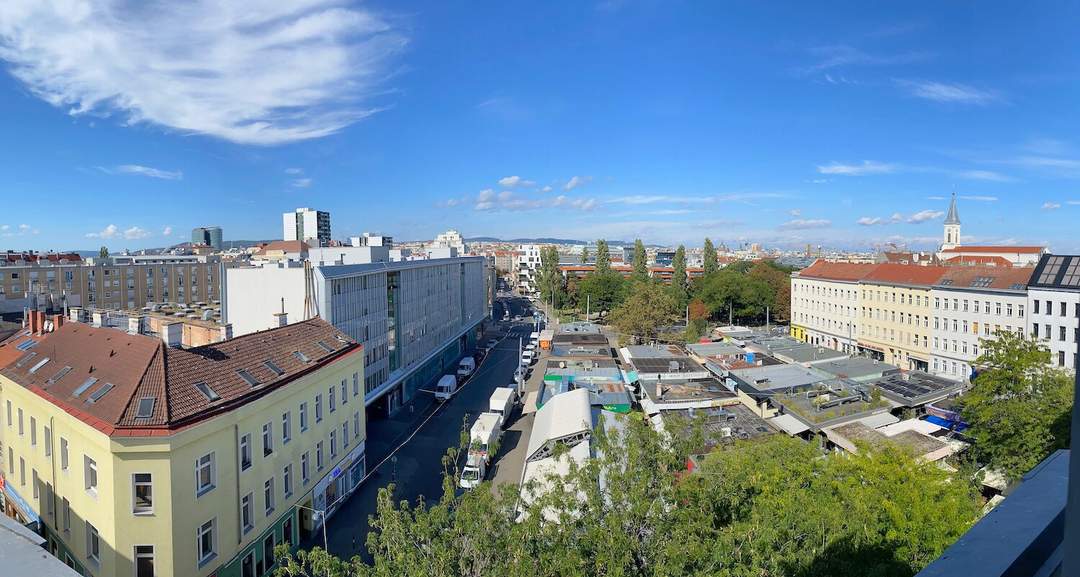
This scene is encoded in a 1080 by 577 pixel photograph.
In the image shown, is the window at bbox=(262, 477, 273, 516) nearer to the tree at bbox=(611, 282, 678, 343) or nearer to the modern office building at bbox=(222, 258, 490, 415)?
the modern office building at bbox=(222, 258, 490, 415)

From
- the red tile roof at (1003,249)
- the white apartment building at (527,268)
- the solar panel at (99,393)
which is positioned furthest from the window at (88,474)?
the white apartment building at (527,268)

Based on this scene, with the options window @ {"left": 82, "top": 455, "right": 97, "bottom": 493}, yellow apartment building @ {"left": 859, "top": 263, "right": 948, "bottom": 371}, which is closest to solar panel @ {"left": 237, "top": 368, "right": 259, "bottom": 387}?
window @ {"left": 82, "top": 455, "right": 97, "bottom": 493}

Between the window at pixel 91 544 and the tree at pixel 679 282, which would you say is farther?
the tree at pixel 679 282

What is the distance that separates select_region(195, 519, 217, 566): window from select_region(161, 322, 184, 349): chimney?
4467mm

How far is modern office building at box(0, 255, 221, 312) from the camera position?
47219 millimetres

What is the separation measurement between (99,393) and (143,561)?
382 cm

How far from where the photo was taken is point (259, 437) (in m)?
14.5

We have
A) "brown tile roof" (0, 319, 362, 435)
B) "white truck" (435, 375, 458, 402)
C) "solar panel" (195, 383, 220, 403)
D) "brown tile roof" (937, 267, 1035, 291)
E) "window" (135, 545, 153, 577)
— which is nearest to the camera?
"window" (135, 545, 153, 577)

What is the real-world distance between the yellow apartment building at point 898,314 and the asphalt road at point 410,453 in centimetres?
2848

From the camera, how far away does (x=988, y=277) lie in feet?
119

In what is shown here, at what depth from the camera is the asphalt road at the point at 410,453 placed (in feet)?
58.7

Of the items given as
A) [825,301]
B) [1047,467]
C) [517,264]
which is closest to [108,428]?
[1047,467]

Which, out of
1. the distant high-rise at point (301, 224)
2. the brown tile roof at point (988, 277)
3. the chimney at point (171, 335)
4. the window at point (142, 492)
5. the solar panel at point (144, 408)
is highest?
the distant high-rise at point (301, 224)

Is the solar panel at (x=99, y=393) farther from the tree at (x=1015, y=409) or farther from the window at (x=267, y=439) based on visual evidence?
the tree at (x=1015, y=409)
